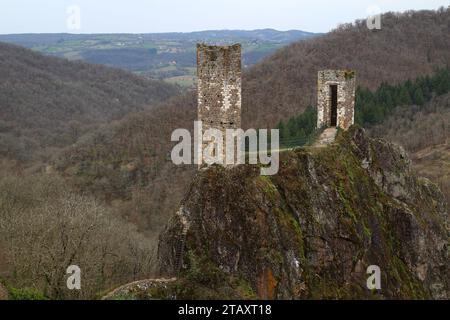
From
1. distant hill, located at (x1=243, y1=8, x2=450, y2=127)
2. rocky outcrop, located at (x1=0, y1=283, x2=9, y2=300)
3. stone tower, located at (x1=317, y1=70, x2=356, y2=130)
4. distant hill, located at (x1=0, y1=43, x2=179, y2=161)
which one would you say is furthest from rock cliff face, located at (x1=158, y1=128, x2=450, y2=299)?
distant hill, located at (x1=0, y1=43, x2=179, y2=161)

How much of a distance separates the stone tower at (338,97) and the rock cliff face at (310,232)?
0.72m

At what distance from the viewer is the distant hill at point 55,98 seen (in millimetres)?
87375

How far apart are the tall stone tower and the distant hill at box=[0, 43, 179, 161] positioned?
57388 millimetres

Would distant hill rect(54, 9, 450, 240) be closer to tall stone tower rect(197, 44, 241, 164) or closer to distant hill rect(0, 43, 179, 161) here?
distant hill rect(0, 43, 179, 161)

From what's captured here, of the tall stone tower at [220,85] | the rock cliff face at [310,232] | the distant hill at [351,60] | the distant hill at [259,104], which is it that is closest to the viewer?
the rock cliff face at [310,232]

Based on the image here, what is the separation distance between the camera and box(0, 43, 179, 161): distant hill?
87.4 meters

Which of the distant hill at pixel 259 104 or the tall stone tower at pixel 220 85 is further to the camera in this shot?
the distant hill at pixel 259 104

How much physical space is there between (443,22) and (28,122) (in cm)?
9239

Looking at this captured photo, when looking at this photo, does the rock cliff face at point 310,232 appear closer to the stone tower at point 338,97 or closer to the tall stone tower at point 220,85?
the stone tower at point 338,97

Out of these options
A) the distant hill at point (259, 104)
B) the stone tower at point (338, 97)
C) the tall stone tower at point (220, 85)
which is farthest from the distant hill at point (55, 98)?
the tall stone tower at point (220, 85)

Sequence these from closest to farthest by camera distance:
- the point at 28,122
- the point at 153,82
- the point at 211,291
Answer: the point at 211,291, the point at 28,122, the point at 153,82

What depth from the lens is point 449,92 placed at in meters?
73.6
